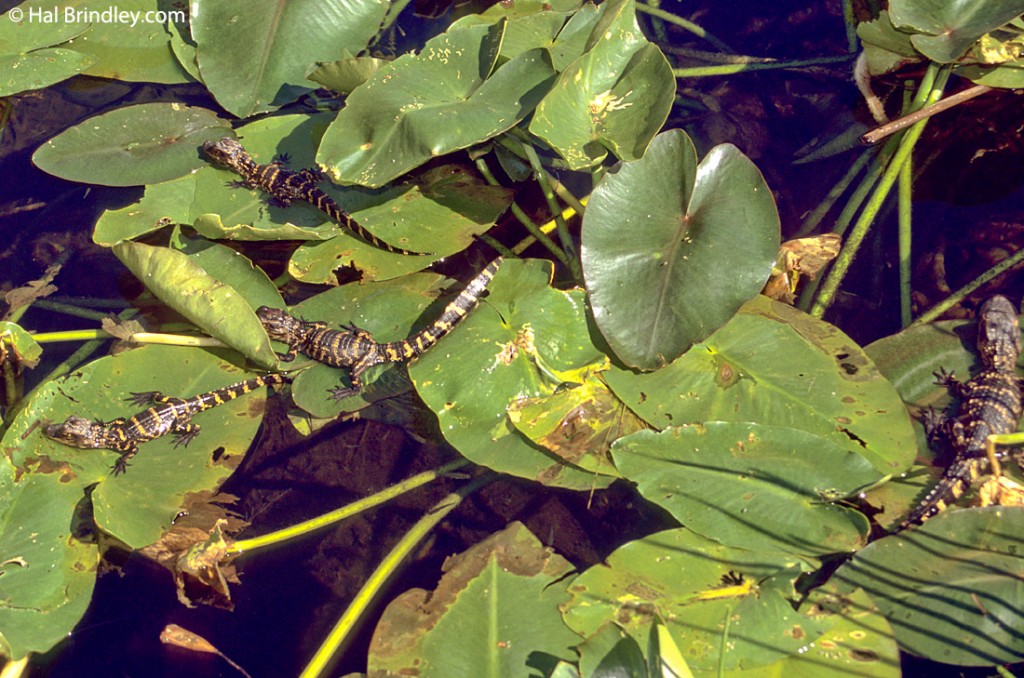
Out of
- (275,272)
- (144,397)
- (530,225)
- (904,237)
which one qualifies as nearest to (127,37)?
(275,272)

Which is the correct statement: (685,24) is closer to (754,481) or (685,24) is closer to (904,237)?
(904,237)

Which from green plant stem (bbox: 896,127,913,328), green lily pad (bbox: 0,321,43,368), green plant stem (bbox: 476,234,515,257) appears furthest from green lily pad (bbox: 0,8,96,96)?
green plant stem (bbox: 896,127,913,328)

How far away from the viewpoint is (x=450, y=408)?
12.6ft

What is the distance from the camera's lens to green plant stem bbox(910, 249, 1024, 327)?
4270mm

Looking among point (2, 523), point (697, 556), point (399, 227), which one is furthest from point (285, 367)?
point (697, 556)

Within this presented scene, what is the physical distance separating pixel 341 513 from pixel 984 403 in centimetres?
345

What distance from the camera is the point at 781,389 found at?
366 cm

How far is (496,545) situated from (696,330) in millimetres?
1416

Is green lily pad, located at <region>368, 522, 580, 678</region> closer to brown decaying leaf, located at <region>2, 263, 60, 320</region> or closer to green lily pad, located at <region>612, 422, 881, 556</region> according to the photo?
green lily pad, located at <region>612, 422, 881, 556</region>

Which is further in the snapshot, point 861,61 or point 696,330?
point 861,61

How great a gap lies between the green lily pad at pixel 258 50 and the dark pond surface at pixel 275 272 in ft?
2.23

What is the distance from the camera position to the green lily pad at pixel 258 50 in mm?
4875

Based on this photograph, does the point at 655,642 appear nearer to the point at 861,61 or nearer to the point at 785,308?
the point at 785,308

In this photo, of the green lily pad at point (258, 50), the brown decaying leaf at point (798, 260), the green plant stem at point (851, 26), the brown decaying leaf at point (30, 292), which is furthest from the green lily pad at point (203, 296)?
the green plant stem at point (851, 26)
